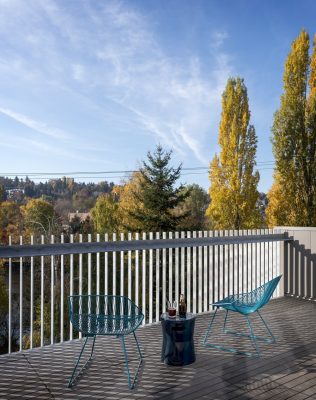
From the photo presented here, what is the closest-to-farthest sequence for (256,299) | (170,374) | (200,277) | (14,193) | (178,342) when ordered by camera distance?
(170,374) < (178,342) < (256,299) < (200,277) < (14,193)

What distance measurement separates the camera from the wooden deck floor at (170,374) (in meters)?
3.20

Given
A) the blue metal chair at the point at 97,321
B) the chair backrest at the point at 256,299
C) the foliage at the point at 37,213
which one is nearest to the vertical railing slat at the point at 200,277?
the chair backrest at the point at 256,299

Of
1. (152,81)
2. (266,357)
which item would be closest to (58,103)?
(152,81)

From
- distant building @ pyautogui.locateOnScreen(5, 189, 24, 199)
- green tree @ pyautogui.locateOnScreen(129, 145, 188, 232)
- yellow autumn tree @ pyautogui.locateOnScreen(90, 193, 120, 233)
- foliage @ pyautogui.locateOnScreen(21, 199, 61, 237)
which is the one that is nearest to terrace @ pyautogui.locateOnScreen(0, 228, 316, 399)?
green tree @ pyautogui.locateOnScreen(129, 145, 188, 232)

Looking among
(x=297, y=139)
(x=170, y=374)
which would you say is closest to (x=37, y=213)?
(x=297, y=139)

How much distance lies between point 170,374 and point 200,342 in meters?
0.97

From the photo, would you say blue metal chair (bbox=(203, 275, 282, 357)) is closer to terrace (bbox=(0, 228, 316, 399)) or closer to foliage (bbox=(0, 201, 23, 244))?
terrace (bbox=(0, 228, 316, 399))

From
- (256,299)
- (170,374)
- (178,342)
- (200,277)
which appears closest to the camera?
(170,374)

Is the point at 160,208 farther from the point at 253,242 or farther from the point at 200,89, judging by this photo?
the point at 253,242

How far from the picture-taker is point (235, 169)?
2105 centimetres

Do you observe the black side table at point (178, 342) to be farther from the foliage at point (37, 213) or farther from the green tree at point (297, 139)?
the foliage at point (37, 213)

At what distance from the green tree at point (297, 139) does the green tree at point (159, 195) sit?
490 cm

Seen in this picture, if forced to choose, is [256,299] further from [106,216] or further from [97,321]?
[106,216]

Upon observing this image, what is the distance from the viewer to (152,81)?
30250 mm
